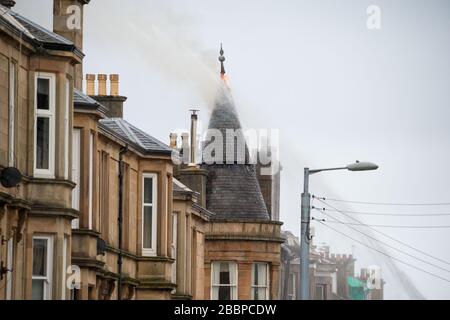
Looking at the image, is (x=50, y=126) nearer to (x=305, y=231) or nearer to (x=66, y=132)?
(x=66, y=132)

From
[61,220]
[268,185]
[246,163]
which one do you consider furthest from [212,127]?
[61,220]

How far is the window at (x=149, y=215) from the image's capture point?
7188 centimetres

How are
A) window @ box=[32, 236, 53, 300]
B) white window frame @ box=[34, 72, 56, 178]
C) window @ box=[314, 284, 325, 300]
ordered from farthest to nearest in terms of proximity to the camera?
1. window @ box=[314, 284, 325, 300]
2. window @ box=[32, 236, 53, 300]
3. white window frame @ box=[34, 72, 56, 178]

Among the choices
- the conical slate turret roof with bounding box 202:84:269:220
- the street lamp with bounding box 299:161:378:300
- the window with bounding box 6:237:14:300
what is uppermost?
the conical slate turret roof with bounding box 202:84:269:220

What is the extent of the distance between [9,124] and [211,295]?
152 feet

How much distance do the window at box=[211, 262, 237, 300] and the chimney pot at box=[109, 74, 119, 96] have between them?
779 inches

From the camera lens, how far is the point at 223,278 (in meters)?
97.2

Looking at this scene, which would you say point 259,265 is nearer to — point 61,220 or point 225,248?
point 225,248

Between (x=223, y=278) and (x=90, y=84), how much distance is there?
2070 cm

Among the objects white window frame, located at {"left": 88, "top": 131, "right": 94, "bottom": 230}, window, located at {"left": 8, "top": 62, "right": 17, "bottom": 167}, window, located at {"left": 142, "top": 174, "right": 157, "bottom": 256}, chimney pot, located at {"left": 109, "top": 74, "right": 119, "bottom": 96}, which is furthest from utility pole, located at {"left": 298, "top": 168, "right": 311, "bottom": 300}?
chimney pot, located at {"left": 109, "top": 74, "right": 119, "bottom": 96}

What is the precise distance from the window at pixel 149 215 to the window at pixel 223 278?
24.6 meters

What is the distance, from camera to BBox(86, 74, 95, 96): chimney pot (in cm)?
7800

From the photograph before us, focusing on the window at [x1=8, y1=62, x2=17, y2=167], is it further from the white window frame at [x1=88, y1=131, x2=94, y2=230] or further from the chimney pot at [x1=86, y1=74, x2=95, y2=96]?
the chimney pot at [x1=86, y1=74, x2=95, y2=96]

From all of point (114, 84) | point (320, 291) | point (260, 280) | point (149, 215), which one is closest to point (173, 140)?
point (260, 280)
